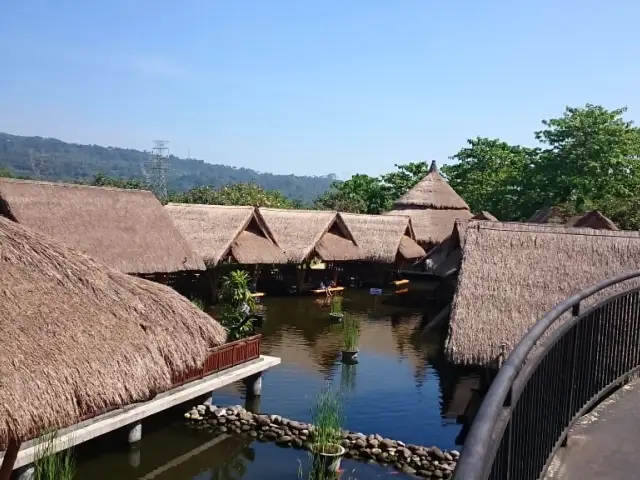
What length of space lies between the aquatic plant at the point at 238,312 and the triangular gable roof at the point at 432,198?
68.7ft

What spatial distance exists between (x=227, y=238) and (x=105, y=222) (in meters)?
4.89

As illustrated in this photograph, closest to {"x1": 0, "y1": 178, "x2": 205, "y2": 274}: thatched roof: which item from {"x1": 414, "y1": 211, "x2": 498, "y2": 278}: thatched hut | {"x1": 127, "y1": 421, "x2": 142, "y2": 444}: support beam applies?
{"x1": 127, "y1": 421, "x2": 142, "y2": 444}: support beam

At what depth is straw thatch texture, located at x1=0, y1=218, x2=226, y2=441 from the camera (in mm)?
5758

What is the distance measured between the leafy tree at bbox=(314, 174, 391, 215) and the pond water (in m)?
23.0

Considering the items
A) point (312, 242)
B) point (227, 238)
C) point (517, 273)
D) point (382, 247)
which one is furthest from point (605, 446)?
point (382, 247)

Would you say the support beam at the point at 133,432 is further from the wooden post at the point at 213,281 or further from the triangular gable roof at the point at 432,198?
the triangular gable roof at the point at 432,198

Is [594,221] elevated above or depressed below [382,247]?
above

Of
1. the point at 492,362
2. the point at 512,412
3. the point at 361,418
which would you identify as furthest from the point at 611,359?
the point at 361,418

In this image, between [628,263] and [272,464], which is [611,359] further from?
[628,263]

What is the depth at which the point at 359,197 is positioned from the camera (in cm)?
4356

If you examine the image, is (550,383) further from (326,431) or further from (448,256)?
(448,256)

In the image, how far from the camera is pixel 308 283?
82.7 feet

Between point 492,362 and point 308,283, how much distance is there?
51.2ft

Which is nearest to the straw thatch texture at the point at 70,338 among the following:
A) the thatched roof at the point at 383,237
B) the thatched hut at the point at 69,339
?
the thatched hut at the point at 69,339
